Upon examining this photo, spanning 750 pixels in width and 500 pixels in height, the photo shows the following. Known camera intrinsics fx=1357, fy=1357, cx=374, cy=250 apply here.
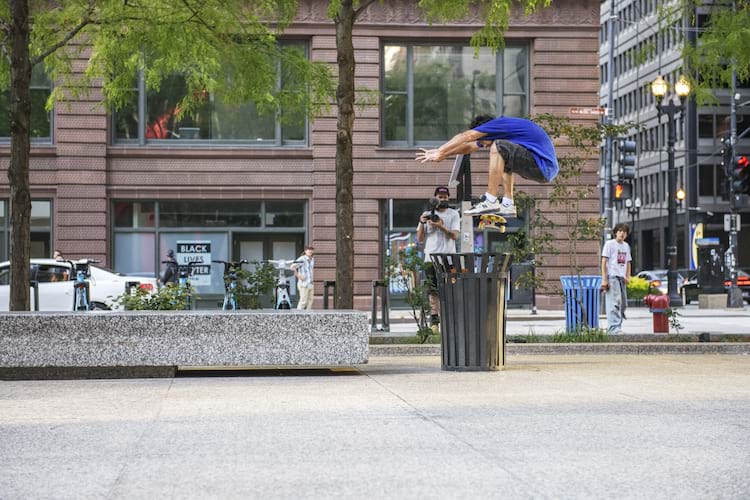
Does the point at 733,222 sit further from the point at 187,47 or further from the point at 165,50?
the point at 165,50

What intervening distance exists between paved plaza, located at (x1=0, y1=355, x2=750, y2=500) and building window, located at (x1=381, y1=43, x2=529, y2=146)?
2260cm

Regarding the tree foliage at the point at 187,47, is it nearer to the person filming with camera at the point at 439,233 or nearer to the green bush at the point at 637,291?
the person filming with camera at the point at 439,233

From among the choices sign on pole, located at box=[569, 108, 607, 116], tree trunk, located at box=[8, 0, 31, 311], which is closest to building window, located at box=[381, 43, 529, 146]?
sign on pole, located at box=[569, 108, 607, 116]

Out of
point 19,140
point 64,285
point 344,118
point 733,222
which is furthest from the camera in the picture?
point 733,222

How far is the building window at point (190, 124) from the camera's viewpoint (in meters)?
33.8

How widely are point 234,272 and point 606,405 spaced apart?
1223cm

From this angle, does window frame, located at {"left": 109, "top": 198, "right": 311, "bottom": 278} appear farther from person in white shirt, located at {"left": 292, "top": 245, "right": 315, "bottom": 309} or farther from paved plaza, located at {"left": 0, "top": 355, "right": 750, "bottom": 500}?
paved plaza, located at {"left": 0, "top": 355, "right": 750, "bottom": 500}

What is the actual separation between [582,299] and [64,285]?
11.9 metres

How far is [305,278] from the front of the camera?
31.4 m

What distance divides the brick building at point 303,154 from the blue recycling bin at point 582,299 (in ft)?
47.4

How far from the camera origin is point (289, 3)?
744 inches

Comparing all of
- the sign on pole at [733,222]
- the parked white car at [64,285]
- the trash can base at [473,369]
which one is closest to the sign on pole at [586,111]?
the parked white car at [64,285]

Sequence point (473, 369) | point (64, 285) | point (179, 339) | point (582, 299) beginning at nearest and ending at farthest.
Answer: point (179, 339) → point (473, 369) → point (582, 299) → point (64, 285)

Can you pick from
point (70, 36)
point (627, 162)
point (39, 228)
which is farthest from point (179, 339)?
point (627, 162)
